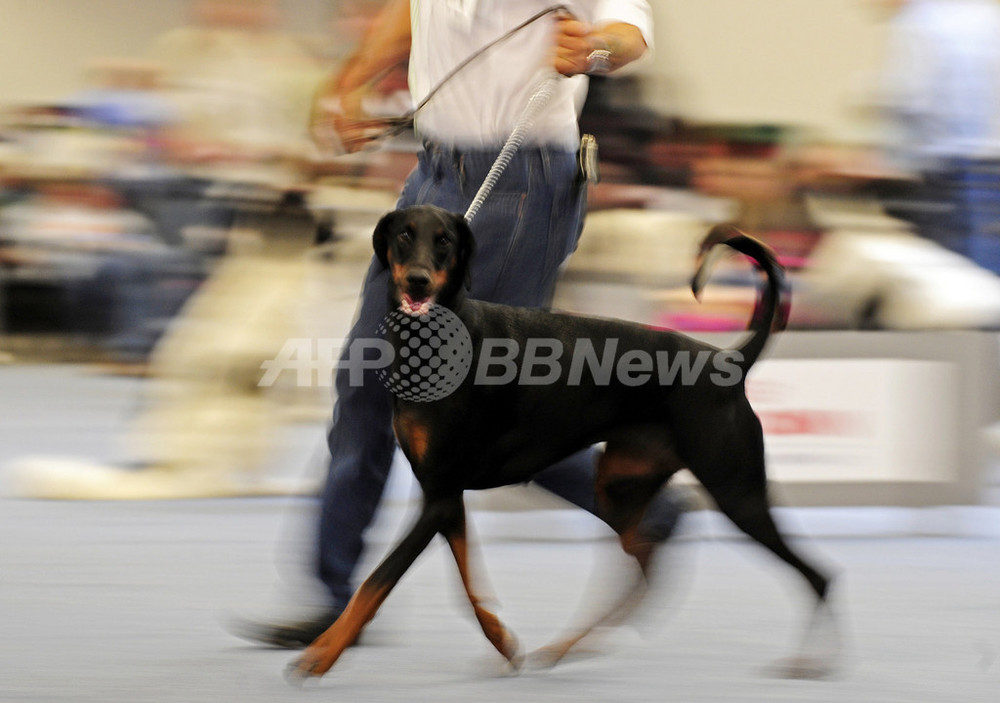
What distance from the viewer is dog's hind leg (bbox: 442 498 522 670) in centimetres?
294

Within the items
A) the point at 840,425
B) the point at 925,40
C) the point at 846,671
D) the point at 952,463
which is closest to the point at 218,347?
the point at 840,425

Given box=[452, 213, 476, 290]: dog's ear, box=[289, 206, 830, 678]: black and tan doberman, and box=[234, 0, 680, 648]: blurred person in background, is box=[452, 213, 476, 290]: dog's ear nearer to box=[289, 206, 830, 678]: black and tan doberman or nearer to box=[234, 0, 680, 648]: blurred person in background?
box=[289, 206, 830, 678]: black and tan doberman

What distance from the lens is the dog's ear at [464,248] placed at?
9.37 feet

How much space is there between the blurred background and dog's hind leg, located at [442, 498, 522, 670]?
11cm

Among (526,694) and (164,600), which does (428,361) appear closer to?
(526,694)

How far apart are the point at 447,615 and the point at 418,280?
117cm

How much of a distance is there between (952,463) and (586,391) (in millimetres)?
2439

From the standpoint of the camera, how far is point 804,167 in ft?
22.1

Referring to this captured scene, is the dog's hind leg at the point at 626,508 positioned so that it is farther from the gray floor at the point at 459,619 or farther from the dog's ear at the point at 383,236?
the dog's ear at the point at 383,236

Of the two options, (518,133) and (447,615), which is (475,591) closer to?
(447,615)

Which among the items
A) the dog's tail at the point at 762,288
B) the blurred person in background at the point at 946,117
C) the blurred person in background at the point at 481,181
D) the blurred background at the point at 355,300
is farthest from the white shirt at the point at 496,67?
the blurred person in background at the point at 946,117

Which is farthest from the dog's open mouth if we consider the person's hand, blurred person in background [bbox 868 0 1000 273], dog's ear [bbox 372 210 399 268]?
blurred person in background [bbox 868 0 1000 273]

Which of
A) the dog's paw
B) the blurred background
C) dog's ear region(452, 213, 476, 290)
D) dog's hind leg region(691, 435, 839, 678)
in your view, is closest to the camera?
dog's ear region(452, 213, 476, 290)

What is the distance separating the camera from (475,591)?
9.78 ft
